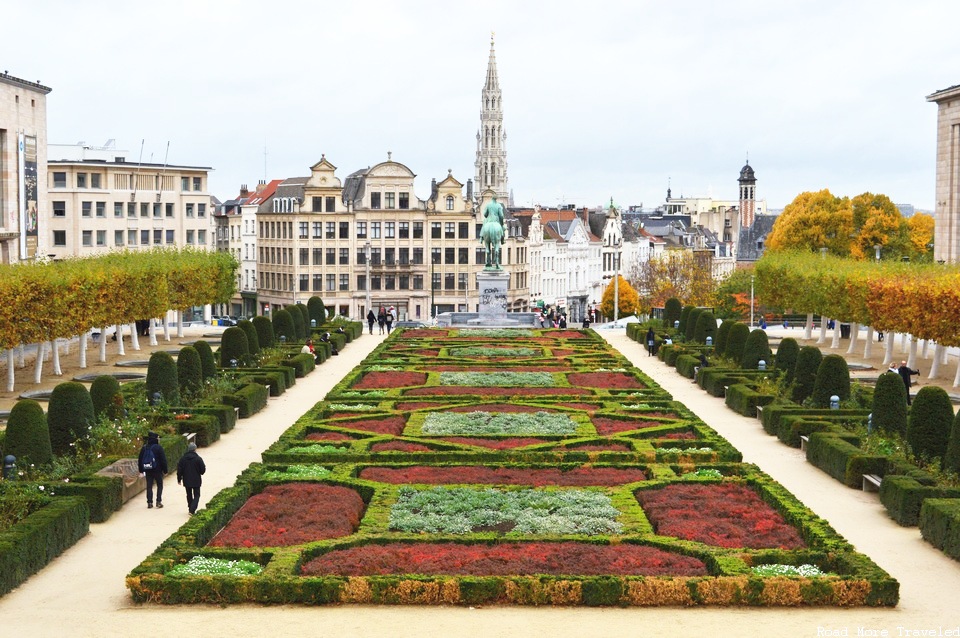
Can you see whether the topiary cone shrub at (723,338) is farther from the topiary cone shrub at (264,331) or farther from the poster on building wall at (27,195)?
the poster on building wall at (27,195)

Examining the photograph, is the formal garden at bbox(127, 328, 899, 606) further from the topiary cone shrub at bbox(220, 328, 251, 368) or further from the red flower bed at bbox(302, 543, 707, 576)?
the topiary cone shrub at bbox(220, 328, 251, 368)

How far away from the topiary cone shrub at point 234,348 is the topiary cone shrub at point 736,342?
19.1 meters

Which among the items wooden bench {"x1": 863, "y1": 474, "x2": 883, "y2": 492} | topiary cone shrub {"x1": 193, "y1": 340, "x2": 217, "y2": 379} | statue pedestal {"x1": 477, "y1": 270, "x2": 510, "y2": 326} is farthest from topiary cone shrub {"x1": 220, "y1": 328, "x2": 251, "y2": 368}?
statue pedestal {"x1": 477, "y1": 270, "x2": 510, "y2": 326}

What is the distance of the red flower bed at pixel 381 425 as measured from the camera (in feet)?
125

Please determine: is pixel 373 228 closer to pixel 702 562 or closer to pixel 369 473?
pixel 369 473

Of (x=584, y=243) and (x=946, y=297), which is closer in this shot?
(x=946, y=297)

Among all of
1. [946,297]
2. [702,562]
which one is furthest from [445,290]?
[702,562]

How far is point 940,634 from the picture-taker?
2000 cm

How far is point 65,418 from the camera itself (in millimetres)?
32312

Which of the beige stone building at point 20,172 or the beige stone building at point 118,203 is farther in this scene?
the beige stone building at point 118,203

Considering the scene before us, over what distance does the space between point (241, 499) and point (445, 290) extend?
9401cm

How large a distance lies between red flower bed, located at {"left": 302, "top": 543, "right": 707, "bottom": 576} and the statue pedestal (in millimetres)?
56532

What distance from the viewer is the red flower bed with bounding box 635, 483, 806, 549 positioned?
991 inches

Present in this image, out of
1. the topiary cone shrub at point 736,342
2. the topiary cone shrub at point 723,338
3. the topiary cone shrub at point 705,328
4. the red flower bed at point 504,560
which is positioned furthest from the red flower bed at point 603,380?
the red flower bed at point 504,560
